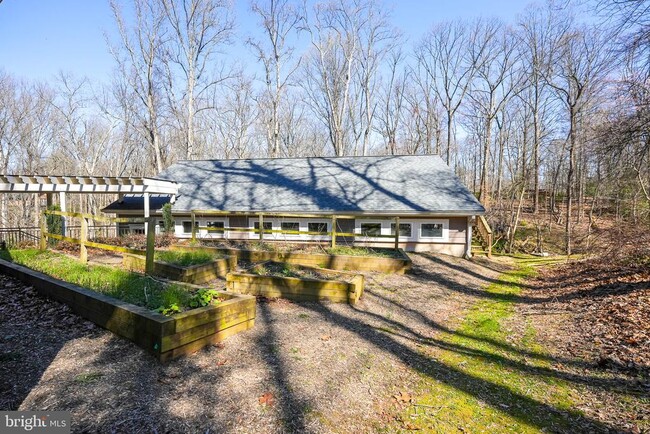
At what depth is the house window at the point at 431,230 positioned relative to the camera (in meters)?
14.4

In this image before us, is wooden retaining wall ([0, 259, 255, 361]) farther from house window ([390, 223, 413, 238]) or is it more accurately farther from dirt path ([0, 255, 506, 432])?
house window ([390, 223, 413, 238])

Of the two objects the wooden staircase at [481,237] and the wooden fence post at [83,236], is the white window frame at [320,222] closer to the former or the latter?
the wooden staircase at [481,237]

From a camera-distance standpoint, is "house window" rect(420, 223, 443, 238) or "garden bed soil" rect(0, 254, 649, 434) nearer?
"garden bed soil" rect(0, 254, 649, 434)

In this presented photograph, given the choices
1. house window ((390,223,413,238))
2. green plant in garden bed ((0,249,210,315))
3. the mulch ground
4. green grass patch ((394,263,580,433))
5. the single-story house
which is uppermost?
the single-story house

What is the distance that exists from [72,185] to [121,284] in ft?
26.9

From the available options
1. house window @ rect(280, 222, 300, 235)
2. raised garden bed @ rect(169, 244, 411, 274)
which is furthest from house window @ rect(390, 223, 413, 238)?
raised garden bed @ rect(169, 244, 411, 274)

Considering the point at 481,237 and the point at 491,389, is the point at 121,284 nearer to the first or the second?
the point at 491,389

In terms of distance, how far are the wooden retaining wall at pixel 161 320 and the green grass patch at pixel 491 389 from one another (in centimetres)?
269

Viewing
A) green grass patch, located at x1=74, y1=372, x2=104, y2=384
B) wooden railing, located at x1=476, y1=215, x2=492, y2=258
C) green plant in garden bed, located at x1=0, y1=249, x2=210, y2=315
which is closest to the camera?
green grass patch, located at x1=74, y1=372, x2=104, y2=384

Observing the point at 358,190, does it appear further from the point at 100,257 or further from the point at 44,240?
the point at 44,240

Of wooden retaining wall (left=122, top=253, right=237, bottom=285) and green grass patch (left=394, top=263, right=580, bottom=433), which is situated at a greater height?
wooden retaining wall (left=122, top=253, right=237, bottom=285)

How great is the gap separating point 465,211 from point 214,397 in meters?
12.5

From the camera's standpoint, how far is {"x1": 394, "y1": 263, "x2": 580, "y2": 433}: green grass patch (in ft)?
11.8

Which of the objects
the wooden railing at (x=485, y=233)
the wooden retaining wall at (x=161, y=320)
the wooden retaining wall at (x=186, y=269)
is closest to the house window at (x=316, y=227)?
the wooden retaining wall at (x=186, y=269)
